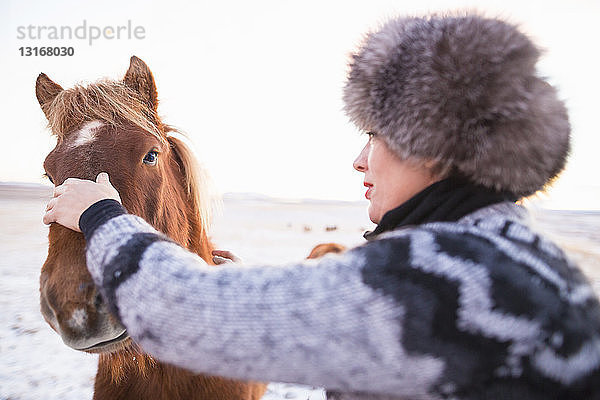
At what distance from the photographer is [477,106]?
101 cm

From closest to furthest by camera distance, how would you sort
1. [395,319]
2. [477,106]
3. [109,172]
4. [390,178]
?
[395,319] → [477,106] → [390,178] → [109,172]

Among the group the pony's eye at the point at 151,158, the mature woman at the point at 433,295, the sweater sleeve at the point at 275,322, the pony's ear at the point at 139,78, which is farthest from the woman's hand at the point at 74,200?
the pony's ear at the point at 139,78

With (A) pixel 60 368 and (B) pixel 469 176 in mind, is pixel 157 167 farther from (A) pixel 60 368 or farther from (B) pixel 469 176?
(A) pixel 60 368

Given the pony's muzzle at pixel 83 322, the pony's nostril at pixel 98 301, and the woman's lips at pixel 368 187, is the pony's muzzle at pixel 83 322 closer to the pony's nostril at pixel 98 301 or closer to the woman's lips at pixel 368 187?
the pony's nostril at pixel 98 301

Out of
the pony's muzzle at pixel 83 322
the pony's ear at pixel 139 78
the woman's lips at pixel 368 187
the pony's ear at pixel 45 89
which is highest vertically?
the pony's ear at pixel 139 78

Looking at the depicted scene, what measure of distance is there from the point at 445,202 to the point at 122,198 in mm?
1304

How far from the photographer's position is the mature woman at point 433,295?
0.77 m

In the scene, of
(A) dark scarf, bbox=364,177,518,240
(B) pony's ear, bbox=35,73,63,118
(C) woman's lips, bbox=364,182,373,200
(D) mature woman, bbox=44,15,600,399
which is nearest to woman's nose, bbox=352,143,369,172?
(C) woman's lips, bbox=364,182,373,200

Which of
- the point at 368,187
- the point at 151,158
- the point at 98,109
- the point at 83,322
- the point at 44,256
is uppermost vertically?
the point at 98,109

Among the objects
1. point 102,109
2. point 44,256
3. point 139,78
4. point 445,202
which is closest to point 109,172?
point 102,109

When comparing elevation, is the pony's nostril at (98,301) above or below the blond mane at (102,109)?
below

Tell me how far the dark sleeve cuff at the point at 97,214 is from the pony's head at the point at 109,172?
41 centimetres

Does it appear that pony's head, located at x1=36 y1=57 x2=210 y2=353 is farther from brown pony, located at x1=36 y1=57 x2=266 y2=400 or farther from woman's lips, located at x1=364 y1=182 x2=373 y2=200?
woman's lips, located at x1=364 y1=182 x2=373 y2=200

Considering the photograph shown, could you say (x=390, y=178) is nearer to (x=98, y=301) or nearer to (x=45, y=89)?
(x=98, y=301)
